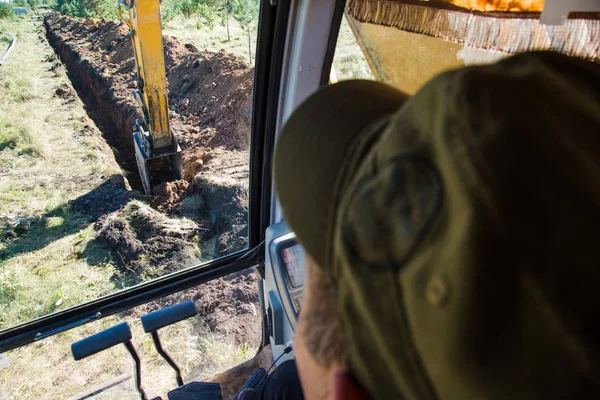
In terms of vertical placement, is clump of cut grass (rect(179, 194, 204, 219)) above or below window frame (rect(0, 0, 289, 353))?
below

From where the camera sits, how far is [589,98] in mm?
450

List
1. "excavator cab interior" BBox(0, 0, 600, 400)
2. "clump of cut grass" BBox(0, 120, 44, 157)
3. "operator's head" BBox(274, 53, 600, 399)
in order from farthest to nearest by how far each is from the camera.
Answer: "clump of cut grass" BBox(0, 120, 44, 157), "excavator cab interior" BBox(0, 0, 600, 400), "operator's head" BBox(274, 53, 600, 399)

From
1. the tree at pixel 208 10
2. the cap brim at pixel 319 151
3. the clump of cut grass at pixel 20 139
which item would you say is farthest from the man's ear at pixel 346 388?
the clump of cut grass at pixel 20 139

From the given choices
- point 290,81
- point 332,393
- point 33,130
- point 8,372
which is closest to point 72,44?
point 33,130

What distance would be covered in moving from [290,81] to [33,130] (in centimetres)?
731

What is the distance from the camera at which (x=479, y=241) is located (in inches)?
14.3

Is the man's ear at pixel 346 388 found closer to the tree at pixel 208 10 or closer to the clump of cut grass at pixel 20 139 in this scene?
the tree at pixel 208 10

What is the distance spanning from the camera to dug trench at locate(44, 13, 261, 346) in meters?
4.24

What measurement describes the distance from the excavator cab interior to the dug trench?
1.75 feet

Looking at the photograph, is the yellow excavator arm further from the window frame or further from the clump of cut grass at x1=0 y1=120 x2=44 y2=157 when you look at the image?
the window frame

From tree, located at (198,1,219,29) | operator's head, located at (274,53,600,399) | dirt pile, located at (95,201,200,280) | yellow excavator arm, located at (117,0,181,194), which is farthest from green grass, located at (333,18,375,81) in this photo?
dirt pile, located at (95,201,200,280)

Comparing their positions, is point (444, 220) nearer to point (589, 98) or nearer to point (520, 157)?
point (520, 157)

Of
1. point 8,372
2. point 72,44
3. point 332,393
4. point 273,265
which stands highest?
point 332,393

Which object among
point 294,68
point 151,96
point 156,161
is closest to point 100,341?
point 294,68
